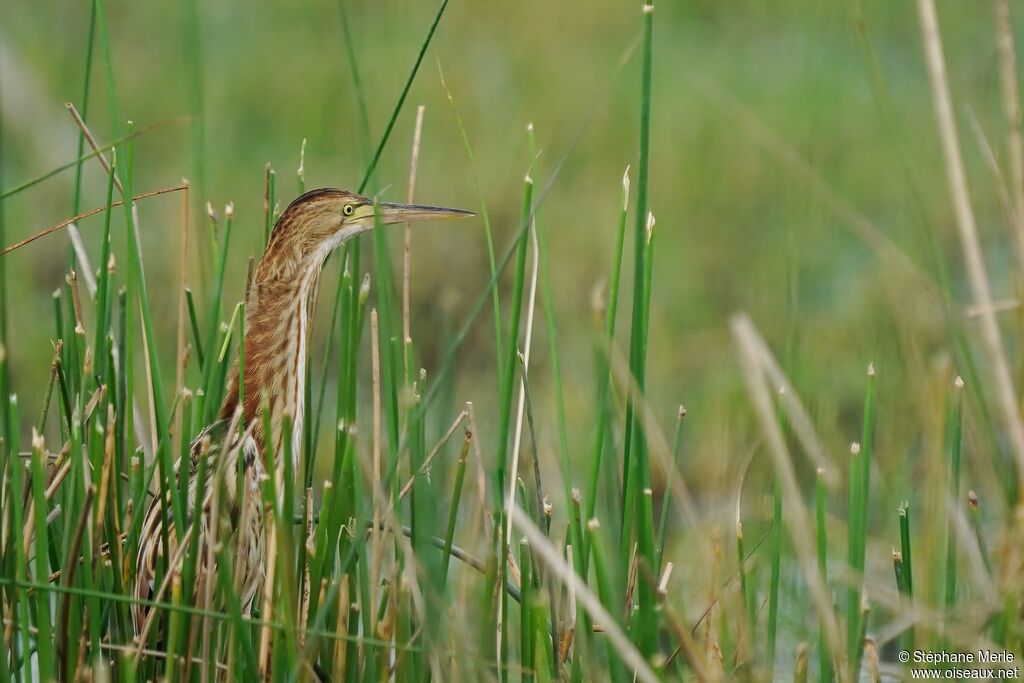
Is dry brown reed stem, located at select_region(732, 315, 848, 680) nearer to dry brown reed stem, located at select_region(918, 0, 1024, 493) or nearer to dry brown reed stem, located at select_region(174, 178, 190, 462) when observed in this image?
dry brown reed stem, located at select_region(918, 0, 1024, 493)

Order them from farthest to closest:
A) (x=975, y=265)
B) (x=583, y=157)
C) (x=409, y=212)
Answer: (x=583, y=157) → (x=409, y=212) → (x=975, y=265)

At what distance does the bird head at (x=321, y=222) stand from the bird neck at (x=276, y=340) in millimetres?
29

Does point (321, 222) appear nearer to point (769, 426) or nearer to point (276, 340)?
point (276, 340)

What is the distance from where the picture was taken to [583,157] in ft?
16.3

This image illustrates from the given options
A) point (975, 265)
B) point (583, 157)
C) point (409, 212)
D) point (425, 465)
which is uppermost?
point (583, 157)

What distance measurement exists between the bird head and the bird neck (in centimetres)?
3

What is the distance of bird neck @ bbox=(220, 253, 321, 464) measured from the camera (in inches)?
84.2

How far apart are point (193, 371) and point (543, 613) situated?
5.79 feet

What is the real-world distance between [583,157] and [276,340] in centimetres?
292

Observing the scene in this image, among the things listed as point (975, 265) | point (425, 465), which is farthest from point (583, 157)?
point (975, 265)

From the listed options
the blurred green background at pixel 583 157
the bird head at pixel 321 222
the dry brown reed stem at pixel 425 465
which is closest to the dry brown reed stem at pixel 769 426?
the dry brown reed stem at pixel 425 465

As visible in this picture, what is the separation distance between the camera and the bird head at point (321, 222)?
7.07 feet

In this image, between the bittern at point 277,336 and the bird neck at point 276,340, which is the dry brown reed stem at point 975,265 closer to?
the bittern at point 277,336

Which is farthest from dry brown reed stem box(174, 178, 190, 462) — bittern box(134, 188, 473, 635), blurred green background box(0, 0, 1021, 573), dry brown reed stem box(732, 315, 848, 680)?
blurred green background box(0, 0, 1021, 573)
